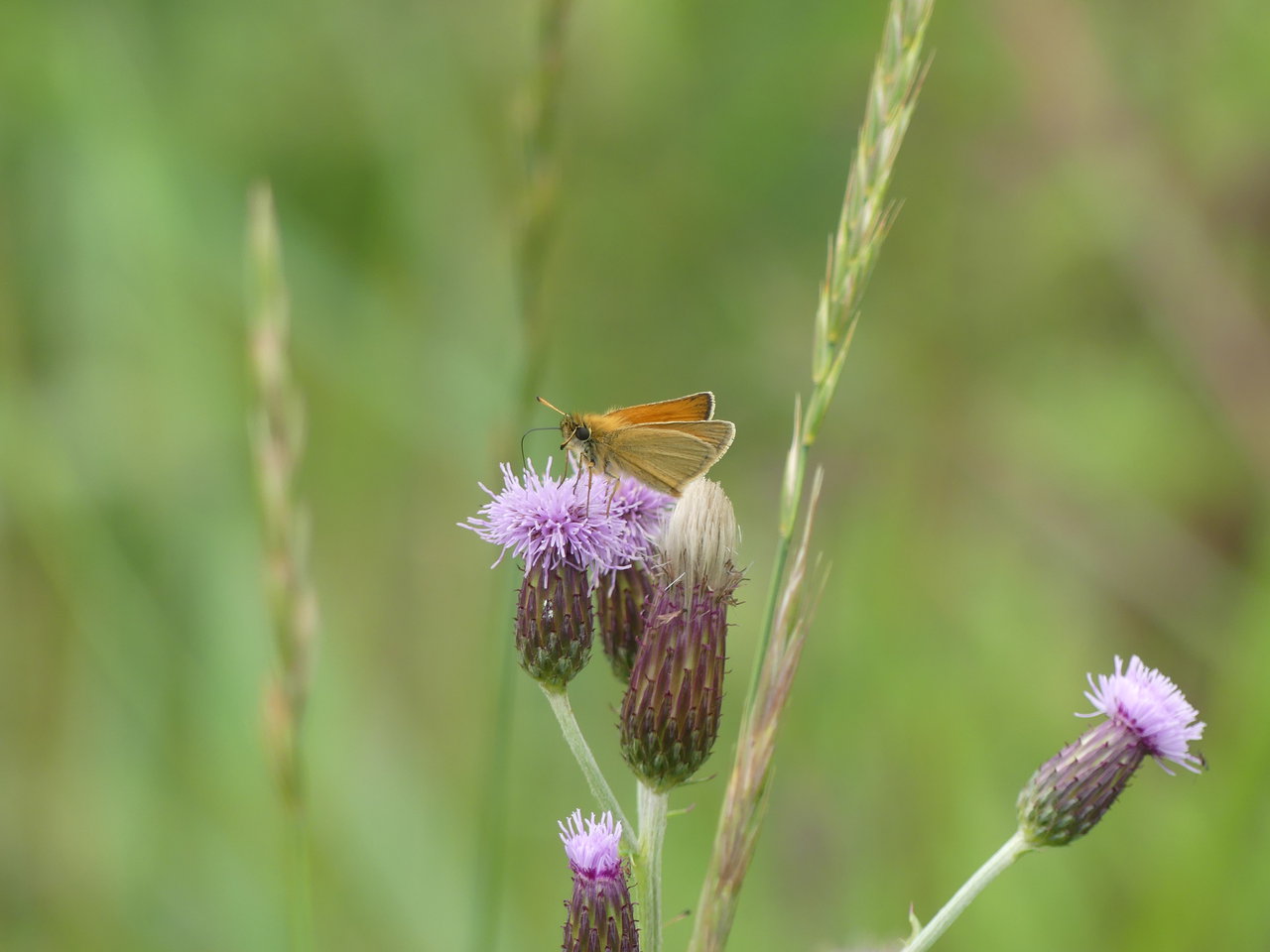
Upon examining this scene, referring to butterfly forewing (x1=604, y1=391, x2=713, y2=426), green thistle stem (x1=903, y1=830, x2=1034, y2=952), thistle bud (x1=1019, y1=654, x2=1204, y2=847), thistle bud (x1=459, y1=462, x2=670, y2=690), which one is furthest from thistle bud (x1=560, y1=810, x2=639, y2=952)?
butterfly forewing (x1=604, y1=391, x2=713, y2=426)

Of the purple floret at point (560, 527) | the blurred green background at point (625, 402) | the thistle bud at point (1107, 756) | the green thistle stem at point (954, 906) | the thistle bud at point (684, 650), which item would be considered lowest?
the green thistle stem at point (954, 906)

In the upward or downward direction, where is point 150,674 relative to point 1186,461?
upward

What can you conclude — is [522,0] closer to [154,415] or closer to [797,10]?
[797,10]

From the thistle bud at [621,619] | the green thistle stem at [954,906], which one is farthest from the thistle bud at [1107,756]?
the thistle bud at [621,619]

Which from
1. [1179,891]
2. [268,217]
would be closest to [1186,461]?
[1179,891]

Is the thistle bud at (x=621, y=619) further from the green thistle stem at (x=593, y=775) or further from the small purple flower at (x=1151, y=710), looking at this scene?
the small purple flower at (x=1151, y=710)

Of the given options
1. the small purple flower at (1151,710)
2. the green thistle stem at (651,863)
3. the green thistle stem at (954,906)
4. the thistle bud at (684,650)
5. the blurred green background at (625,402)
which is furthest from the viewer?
the blurred green background at (625,402)
